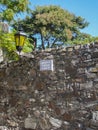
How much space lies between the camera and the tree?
22.0 metres

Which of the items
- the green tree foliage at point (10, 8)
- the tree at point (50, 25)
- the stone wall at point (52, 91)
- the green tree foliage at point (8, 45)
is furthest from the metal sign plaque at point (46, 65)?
the tree at point (50, 25)

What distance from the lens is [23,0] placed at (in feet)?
23.2

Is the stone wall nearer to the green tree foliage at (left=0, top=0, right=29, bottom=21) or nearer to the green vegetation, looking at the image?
the green tree foliage at (left=0, top=0, right=29, bottom=21)

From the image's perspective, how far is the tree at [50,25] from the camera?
2198 cm

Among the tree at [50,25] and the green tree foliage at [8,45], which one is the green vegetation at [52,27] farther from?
the green tree foliage at [8,45]

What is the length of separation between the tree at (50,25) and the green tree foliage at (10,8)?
1435cm

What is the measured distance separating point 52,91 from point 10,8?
105 inches

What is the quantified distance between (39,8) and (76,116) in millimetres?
18691

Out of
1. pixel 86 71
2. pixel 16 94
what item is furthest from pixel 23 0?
pixel 86 71

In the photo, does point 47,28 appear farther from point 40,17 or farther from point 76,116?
point 76,116

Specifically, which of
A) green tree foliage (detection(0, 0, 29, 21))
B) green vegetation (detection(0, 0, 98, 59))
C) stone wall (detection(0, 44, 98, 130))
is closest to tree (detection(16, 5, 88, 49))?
green vegetation (detection(0, 0, 98, 59))

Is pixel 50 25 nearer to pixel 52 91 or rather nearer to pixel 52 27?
pixel 52 27

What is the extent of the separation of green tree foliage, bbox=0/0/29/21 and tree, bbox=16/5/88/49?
14.4m

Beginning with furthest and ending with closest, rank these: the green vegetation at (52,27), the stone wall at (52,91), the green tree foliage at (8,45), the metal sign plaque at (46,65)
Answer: the green vegetation at (52,27) < the green tree foliage at (8,45) < the metal sign plaque at (46,65) < the stone wall at (52,91)
